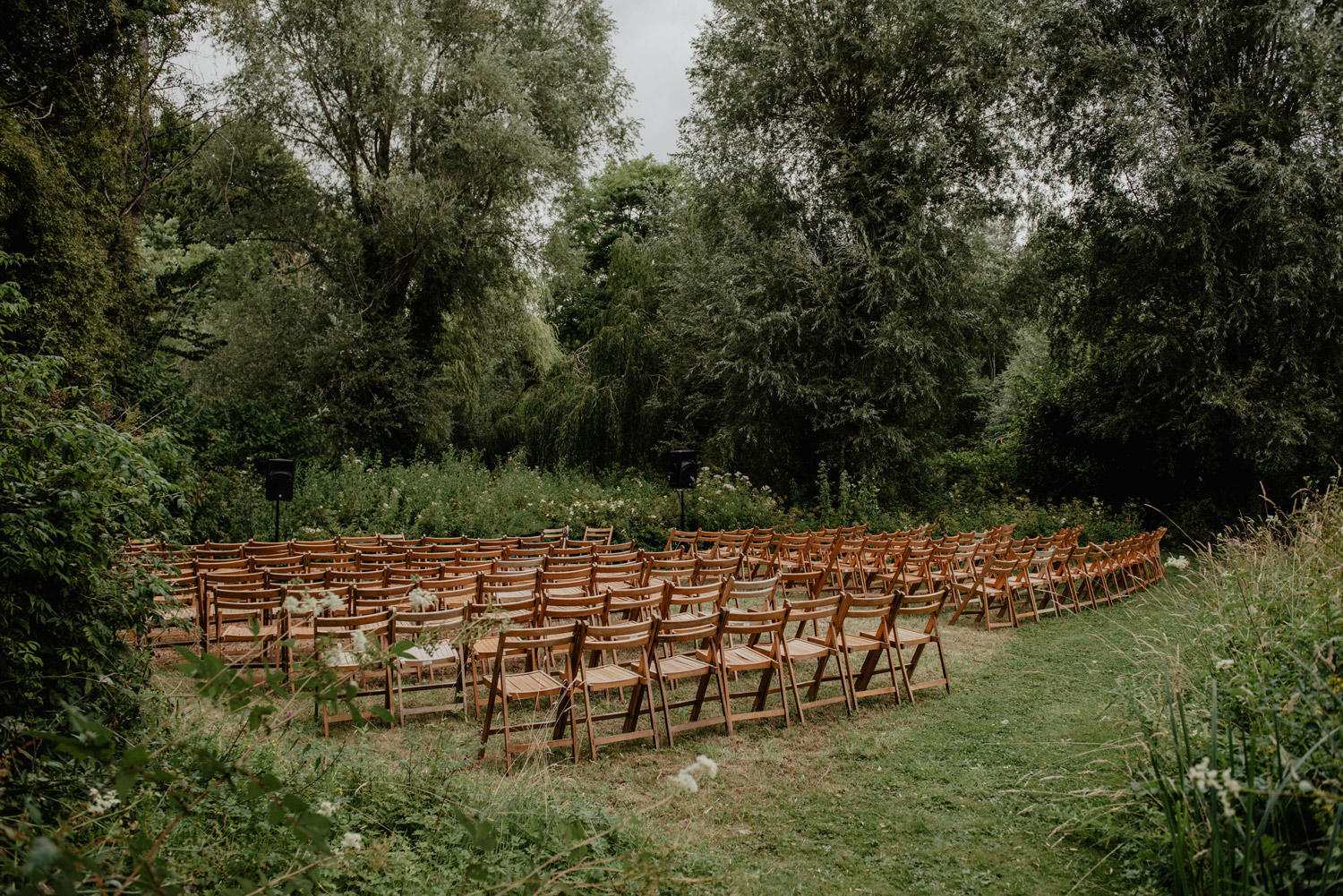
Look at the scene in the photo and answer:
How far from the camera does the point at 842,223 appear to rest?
17312 mm

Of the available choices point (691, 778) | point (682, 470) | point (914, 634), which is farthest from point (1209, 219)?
point (691, 778)

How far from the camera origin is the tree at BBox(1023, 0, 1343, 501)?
13.5m

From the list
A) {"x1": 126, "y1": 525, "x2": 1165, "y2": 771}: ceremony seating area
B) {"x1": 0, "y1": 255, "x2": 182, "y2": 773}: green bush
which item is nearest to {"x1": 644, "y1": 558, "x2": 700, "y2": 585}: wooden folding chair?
{"x1": 126, "y1": 525, "x2": 1165, "y2": 771}: ceremony seating area

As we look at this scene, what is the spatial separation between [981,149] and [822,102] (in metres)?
3.70

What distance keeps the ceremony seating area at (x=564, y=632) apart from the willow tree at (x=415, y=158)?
10506mm

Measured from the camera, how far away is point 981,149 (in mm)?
16453

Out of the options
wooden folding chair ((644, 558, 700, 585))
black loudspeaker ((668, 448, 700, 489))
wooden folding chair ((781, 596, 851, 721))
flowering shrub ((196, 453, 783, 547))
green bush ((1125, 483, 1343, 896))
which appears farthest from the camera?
black loudspeaker ((668, 448, 700, 489))

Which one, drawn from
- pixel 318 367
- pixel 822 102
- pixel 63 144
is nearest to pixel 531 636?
pixel 63 144

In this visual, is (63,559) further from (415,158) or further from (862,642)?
(415,158)

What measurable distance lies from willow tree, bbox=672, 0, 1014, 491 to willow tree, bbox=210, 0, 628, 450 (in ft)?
15.6

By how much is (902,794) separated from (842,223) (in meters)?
15.3

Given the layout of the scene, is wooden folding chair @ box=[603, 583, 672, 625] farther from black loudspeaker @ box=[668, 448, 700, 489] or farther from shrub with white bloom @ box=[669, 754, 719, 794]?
black loudspeaker @ box=[668, 448, 700, 489]

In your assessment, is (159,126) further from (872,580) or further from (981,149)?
(981,149)

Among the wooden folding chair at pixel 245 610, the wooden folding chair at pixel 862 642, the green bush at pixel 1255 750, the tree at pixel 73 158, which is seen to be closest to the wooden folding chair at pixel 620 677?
the wooden folding chair at pixel 862 642
